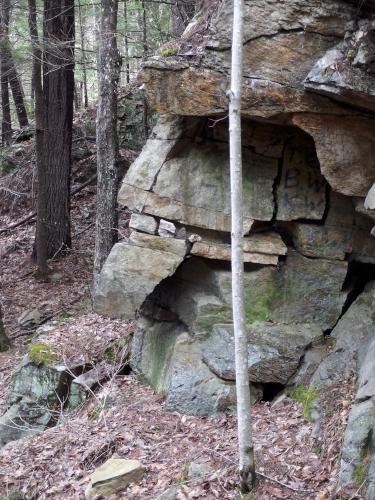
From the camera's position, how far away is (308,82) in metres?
6.31

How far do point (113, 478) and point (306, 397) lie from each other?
2467 millimetres

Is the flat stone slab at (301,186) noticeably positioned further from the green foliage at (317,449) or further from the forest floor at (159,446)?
the green foliage at (317,449)

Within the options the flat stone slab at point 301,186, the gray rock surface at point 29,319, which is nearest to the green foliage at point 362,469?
the flat stone slab at point 301,186

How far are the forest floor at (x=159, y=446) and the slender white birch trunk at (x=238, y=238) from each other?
671 mm

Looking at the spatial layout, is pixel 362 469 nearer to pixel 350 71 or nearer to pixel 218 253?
pixel 218 253

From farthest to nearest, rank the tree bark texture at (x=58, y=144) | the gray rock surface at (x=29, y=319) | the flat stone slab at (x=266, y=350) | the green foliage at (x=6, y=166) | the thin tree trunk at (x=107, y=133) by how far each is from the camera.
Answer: the green foliage at (x=6, y=166) < the tree bark texture at (x=58, y=144) < the gray rock surface at (x=29, y=319) < the thin tree trunk at (x=107, y=133) < the flat stone slab at (x=266, y=350)

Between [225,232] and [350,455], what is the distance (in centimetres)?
355

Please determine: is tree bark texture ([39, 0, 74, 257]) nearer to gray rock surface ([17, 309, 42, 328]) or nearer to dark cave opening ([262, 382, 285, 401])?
gray rock surface ([17, 309, 42, 328])

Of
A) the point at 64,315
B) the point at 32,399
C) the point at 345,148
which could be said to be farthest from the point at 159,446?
the point at 64,315

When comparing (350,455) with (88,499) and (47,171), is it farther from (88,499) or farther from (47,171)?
(47,171)

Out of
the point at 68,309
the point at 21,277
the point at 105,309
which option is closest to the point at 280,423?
the point at 105,309

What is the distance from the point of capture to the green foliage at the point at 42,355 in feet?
29.4

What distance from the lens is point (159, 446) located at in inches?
268

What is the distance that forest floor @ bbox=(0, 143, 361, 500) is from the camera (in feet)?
18.4
